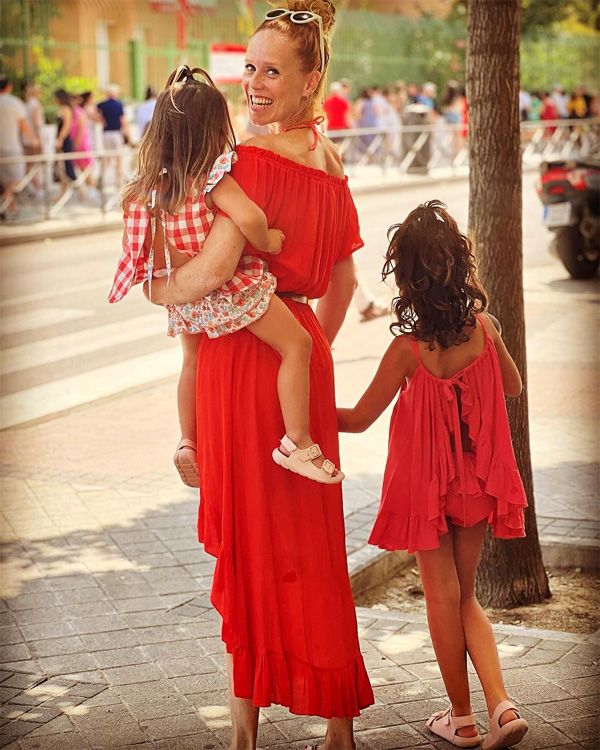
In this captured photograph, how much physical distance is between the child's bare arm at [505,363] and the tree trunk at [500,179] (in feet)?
4.43

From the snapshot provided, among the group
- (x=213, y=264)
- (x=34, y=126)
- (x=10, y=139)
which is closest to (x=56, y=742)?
(x=213, y=264)

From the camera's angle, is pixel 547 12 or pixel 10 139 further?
pixel 547 12

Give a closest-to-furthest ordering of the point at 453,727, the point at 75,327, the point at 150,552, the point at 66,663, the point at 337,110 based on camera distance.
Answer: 1. the point at 453,727
2. the point at 66,663
3. the point at 150,552
4. the point at 75,327
5. the point at 337,110

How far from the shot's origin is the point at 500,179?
5.10m

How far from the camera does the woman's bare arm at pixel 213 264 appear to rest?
3.43m

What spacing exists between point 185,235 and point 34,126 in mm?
19579

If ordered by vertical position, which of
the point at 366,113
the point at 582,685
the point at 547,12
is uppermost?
the point at 547,12

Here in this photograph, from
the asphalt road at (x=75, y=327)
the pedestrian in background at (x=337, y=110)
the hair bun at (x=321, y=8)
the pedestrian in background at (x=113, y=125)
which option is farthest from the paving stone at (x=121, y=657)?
the pedestrian in background at (x=337, y=110)

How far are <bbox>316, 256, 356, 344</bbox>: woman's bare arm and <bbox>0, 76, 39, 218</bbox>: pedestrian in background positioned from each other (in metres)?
16.3

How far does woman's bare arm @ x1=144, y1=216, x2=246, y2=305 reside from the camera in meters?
3.43

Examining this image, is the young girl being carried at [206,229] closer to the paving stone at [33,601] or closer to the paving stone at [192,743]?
the paving stone at [192,743]

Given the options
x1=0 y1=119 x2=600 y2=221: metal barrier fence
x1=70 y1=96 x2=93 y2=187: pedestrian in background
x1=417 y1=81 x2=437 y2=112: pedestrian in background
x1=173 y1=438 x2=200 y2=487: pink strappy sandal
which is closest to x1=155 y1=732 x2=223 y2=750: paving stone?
x1=173 y1=438 x2=200 y2=487: pink strappy sandal

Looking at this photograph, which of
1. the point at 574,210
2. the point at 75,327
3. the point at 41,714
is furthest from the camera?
the point at 574,210

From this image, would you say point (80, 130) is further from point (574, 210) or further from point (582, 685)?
point (582, 685)
